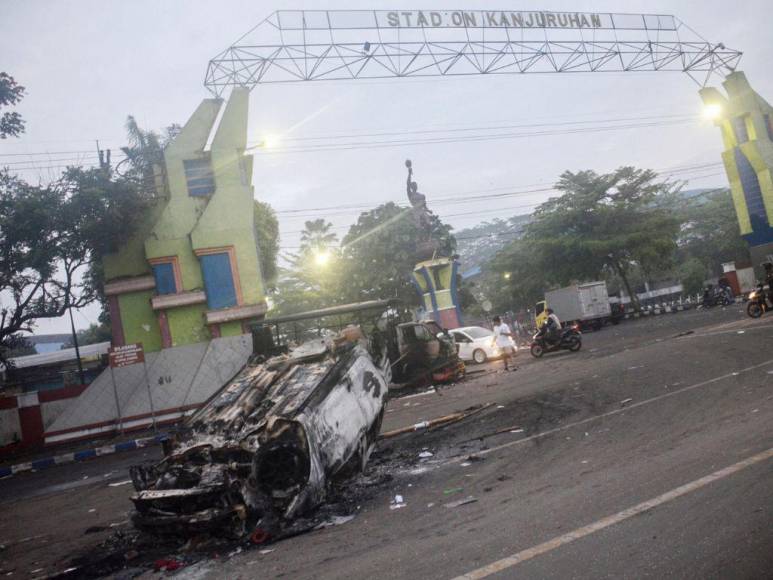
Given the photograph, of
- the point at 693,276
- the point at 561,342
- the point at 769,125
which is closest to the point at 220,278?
the point at 561,342

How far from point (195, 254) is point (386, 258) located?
691 inches

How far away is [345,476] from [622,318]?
98.4 ft

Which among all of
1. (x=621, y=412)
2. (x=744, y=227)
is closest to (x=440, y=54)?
(x=621, y=412)

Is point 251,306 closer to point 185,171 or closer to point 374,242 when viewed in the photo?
point 185,171

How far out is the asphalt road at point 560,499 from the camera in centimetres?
325

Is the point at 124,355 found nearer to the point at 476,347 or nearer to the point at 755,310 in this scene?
the point at 476,347

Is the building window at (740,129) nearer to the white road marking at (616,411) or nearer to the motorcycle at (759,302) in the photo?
the motorcycle at (759,302)

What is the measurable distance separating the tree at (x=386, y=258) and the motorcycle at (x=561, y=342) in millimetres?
17669

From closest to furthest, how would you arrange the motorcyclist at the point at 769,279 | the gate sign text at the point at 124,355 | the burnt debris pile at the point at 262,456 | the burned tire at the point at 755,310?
the burnt debris pile at the point at 262,456, the gate sign text at the point at 124,355, the motorcyclist at the point at 769,279, the burned tire at the point at 755,310

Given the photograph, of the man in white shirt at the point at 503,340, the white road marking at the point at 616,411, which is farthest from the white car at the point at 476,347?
the white road marking at the point at 616,411

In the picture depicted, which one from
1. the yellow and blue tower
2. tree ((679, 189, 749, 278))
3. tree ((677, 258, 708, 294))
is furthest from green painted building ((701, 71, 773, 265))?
the yellow and blue tower

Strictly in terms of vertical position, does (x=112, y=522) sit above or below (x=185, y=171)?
below

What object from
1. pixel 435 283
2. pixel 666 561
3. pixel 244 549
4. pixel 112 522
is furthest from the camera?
pixel 435 283

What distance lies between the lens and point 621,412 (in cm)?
713
